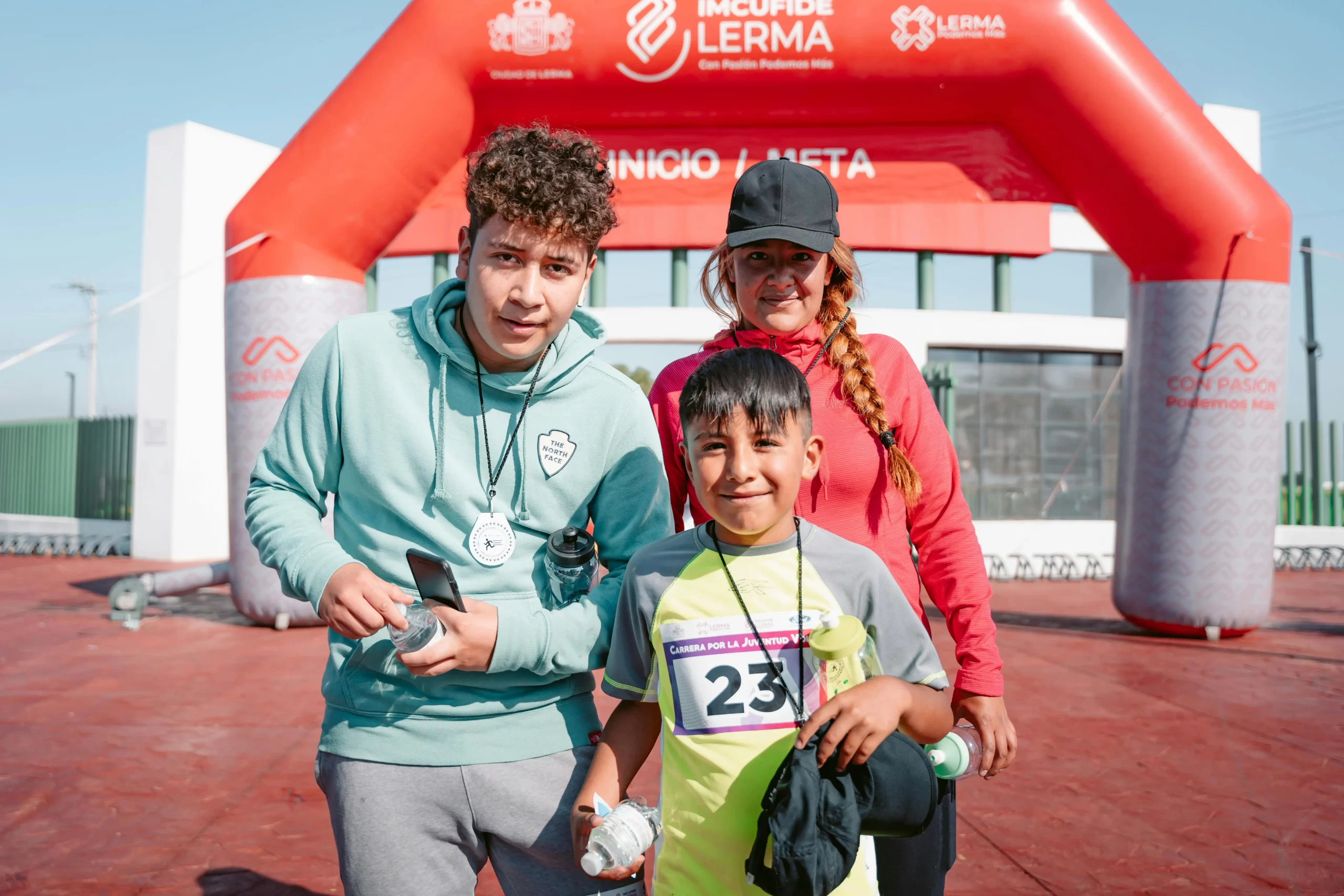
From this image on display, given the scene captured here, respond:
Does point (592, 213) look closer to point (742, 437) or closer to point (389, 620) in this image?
point (742, 437)

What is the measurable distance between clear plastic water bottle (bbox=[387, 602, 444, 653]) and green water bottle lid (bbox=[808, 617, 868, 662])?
0.57 m

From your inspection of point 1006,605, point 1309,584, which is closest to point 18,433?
point 1006,605

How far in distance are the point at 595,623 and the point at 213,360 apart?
12250mm

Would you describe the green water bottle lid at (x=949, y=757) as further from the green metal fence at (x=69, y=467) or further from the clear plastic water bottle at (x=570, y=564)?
the green metal fence at (x=69, y=467)

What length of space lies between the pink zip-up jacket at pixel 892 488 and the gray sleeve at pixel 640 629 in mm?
270

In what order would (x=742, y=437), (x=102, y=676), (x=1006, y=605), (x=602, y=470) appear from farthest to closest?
(x=1006, y=605), (x=102, y=676), (x=602, y=470), (x=742, y=437)

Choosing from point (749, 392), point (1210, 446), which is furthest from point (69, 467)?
point (749, 392)

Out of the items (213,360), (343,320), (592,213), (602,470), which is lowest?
(602,470)

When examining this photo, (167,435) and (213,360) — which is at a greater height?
(213,360)

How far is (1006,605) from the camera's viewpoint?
966 centimetres

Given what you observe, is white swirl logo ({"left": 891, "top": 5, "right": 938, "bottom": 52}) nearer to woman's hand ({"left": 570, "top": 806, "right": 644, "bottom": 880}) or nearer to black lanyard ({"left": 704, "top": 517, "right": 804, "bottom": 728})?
black lanyard ({"left": 704, "top": 517, "right": 804, "bottom": 728})

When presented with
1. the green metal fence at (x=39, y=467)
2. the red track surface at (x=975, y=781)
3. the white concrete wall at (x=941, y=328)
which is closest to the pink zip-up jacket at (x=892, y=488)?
the red track surface at (x=975, y=781)

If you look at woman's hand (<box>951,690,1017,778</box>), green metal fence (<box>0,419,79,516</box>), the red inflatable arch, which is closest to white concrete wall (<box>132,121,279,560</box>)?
green metal fence (<box>0,419,79,516</box>)

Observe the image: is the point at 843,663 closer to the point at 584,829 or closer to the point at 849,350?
the point at 584,829
